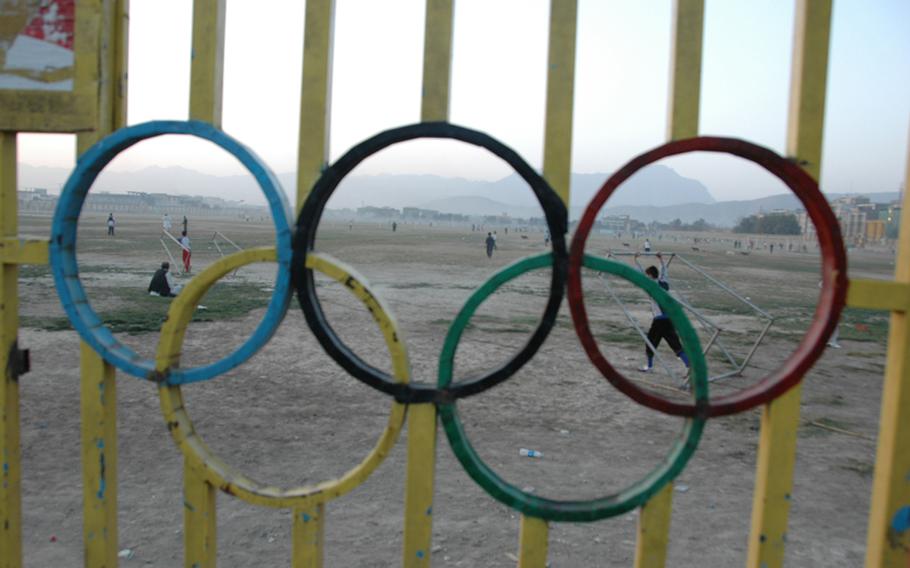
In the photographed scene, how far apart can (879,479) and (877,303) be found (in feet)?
1.72

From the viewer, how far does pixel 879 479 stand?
1.78 meters

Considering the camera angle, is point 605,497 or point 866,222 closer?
point 605,497

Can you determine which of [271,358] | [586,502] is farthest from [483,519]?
[271,358]

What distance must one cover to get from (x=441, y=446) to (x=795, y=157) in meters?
4.17

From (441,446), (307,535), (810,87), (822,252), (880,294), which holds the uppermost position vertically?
(810,87)

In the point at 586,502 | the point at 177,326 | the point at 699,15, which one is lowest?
the point at 586,502

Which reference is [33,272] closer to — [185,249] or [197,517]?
[185,249]

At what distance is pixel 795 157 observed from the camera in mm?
1739

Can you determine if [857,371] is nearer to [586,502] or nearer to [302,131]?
[586,502]

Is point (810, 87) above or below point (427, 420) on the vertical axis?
above

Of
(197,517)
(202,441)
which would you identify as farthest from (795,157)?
(197,517)

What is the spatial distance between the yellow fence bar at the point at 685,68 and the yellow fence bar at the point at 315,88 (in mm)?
1027

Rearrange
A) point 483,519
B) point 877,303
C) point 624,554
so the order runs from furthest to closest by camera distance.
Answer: point 483,519 < point 624,554 < point 877,303

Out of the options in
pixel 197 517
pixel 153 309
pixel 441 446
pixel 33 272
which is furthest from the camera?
pixel 33 272
